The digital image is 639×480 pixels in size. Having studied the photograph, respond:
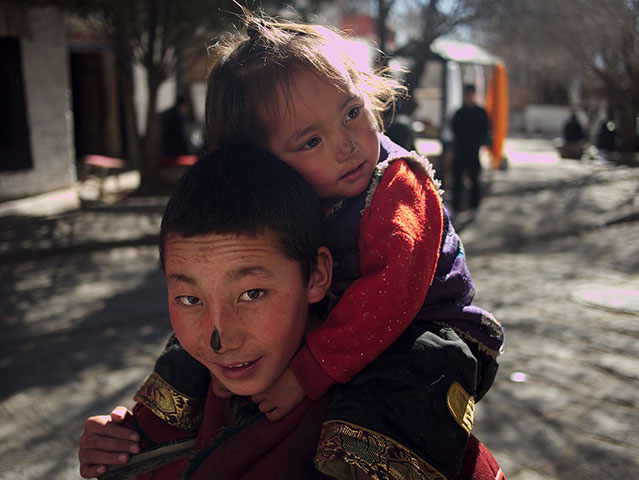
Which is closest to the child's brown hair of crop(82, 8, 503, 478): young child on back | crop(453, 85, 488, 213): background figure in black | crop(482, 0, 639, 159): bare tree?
crop(82, 8, 503, 478): young child on back

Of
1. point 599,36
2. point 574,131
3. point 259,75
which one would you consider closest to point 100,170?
point 259,75

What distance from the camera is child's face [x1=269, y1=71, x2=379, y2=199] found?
158 cm

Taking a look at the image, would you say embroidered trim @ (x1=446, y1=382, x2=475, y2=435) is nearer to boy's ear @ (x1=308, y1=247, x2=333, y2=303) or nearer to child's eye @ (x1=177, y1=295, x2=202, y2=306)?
boy's ear @ (x1=308, y1=247, x2=333, y2=303)

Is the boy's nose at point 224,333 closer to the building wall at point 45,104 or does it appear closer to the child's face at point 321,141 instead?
the child's face at point 321,141

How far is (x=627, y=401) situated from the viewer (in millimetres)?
3846

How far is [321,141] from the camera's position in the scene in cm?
161

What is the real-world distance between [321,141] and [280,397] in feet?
2.01

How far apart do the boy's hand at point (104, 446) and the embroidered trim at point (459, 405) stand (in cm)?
72

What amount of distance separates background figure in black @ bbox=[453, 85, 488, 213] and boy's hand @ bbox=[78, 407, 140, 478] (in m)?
9.94

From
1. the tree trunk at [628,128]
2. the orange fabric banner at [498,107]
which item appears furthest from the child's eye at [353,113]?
the tree trunk at [628,128]

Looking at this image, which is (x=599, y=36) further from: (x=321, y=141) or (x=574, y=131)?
(x=321, y=141)

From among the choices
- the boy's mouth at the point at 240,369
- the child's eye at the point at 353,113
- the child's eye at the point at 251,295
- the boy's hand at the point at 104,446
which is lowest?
the boy's hand at the point at 104,446

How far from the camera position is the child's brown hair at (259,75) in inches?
62.4

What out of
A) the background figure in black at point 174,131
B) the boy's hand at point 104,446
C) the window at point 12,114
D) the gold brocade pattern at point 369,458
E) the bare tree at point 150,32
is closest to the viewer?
the gold brocade pattern at point 369,458
